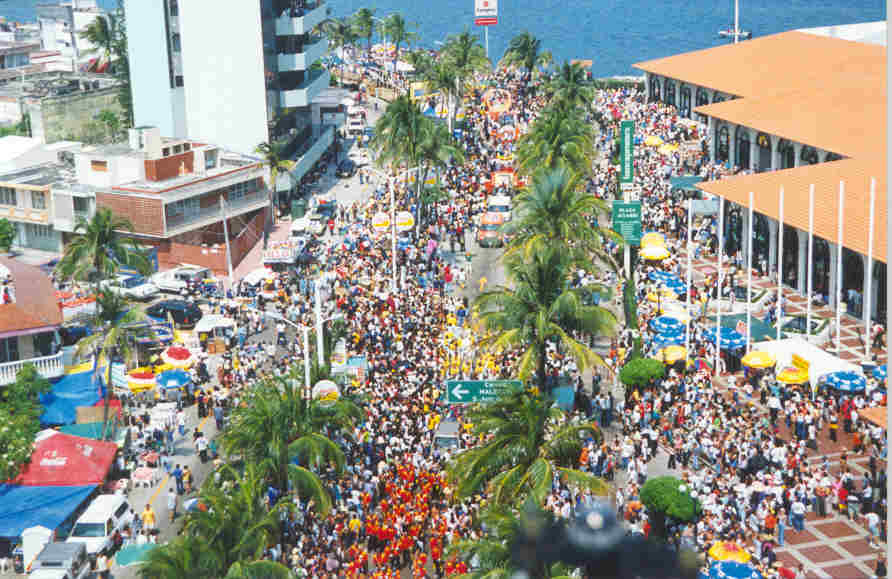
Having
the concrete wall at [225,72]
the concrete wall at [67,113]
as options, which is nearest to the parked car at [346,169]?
the concrete wall at [225,72]

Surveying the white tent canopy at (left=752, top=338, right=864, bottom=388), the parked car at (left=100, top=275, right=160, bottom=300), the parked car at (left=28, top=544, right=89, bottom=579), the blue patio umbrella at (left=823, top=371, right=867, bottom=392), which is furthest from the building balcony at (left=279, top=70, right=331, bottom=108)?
the parked car at (left=28, top=544, right=89, bottom=579)

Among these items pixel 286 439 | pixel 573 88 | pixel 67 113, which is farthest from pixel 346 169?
pixel 286 439

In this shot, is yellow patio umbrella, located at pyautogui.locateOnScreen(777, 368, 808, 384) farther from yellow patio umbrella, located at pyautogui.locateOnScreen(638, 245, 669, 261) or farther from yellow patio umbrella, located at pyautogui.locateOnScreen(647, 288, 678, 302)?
yellow patio umbrella, located at pyautogui.locateOnScreen(638, 245, 669, 261)

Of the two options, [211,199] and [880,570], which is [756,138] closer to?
[211,199]

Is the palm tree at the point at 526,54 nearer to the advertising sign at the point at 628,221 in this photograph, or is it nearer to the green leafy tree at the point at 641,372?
the advertising sign at the point at 628,221

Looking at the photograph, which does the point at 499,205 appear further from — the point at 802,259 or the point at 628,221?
the point at 628,221
